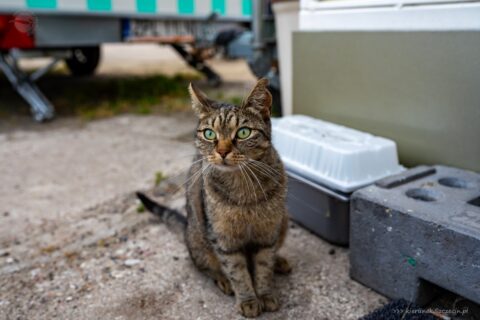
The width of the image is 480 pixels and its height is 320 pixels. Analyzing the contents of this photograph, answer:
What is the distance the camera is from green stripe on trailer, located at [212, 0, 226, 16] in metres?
6.06

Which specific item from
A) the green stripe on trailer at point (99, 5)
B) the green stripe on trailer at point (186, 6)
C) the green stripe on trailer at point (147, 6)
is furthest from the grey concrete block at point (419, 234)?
the green stripe on trailer at point (186, 6)

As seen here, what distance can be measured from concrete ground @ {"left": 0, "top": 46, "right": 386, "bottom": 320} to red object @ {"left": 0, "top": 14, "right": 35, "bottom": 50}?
1089 mm

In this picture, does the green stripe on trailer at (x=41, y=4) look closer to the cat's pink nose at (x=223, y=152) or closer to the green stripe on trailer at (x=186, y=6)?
the green stripe on trailer at (x=186, y=6)

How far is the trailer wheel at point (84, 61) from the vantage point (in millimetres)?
7816

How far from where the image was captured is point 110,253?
2.37 metres

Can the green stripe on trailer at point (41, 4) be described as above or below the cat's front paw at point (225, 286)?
above

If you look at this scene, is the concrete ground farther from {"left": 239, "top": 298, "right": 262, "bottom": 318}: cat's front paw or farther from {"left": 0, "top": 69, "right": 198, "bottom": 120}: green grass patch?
{"left": 0, "top": 69, "right": 198, "bottom": 120}: green grass patch

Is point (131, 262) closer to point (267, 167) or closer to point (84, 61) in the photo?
point (267, 167)

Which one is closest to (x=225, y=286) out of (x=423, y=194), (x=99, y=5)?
(x=423, y=194)

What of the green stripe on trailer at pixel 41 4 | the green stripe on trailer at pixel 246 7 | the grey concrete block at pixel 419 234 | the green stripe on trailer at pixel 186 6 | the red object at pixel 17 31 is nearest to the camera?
the grey concrete block at pixel 419 234

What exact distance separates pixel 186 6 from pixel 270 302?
475cm

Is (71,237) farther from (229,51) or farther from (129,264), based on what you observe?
(229,51)

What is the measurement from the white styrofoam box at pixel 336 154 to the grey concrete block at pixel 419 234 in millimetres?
168

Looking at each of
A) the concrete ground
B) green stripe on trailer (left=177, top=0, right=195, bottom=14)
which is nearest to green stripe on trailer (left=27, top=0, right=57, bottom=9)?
the concrete ground
